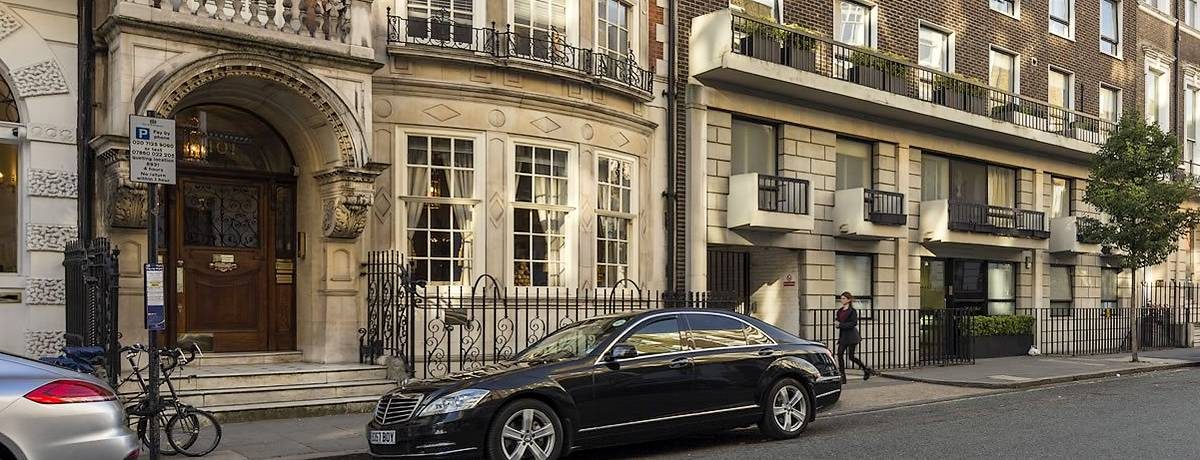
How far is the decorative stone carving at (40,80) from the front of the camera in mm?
11023

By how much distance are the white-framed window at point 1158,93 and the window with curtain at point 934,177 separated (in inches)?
376

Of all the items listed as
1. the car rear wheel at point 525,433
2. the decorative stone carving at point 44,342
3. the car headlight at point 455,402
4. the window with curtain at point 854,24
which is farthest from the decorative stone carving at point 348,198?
the window with curtain at point 854,24

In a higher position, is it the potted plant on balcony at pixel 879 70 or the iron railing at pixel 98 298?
the potted plant on balcony at pixel 879 70

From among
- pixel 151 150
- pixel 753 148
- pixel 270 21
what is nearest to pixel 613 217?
pixel 753 148

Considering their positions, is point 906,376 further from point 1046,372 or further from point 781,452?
point 781,452

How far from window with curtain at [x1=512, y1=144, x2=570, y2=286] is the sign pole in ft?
20.9

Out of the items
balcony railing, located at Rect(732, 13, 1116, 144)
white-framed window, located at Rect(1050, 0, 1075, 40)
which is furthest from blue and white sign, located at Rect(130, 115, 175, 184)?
white-framed window, located at Rect(1050, 0, 1075, 40)

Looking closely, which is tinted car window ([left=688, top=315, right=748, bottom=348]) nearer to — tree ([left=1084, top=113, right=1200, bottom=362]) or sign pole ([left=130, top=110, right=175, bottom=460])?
sign pole ([left=130, top=110, right=175, bottom=460])

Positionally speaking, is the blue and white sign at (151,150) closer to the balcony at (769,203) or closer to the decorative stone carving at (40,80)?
the decorative stone carving at (40,80)

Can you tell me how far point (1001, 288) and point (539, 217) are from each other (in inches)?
540

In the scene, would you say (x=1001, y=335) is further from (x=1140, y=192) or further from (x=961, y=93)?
(x=961, y=93)

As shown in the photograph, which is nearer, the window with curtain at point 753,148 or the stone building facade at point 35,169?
the stone building facade at point 35,169

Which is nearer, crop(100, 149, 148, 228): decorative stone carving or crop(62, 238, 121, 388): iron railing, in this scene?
crop(62, 238, 121, 388): iron railing

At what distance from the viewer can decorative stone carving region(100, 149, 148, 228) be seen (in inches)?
418
